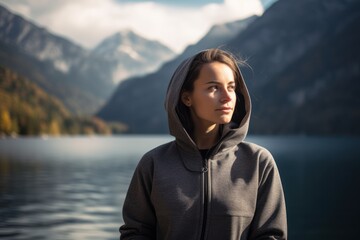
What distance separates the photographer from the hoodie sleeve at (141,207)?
3926 mm

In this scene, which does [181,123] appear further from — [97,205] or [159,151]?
[97,205]

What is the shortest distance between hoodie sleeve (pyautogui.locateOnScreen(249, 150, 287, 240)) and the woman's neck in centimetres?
40

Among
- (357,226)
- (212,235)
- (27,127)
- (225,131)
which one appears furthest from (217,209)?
(27,127)

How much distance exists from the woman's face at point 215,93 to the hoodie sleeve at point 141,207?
0.58 meters

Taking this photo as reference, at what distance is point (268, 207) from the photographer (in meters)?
3.76

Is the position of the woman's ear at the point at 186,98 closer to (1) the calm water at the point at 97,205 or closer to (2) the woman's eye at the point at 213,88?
(2) the woman's eye at the point at 213,88

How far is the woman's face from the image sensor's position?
3.80 meters

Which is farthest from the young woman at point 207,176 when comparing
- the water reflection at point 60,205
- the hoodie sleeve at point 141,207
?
the water reflection at point 60,205

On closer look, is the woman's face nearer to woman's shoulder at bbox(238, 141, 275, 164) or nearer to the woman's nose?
the woman's nose

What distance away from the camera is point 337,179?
37.5 metres

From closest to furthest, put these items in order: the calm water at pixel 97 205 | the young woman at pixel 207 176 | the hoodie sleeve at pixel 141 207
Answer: the young woman at pixel 207 176 < the hoodie sleeve at pixel 141 207 < the calm water at pixel 97 205

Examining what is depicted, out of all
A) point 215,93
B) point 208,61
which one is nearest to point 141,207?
point 215,93

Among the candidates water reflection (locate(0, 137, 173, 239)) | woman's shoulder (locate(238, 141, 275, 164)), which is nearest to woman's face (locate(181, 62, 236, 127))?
woman's shoulder (locate(238, 141, 275, 164))

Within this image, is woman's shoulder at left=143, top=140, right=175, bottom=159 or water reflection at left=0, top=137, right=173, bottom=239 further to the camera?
water reflection at left=0, top=137, right=173, bottom=239
